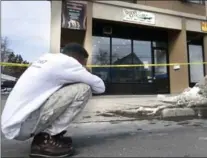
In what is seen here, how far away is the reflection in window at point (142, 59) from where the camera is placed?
48.3 feet

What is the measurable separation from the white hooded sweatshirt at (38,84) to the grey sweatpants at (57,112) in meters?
0.06

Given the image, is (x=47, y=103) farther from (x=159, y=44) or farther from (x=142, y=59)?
(x=159, y=44)

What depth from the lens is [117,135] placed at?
444 centimetres

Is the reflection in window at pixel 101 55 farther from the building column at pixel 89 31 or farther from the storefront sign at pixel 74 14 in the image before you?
the storefront sign at pixel 74 14

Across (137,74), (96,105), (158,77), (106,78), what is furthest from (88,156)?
(158,77)

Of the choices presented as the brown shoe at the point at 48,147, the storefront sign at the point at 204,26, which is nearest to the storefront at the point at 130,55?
the storefront sign at the point at 204,26

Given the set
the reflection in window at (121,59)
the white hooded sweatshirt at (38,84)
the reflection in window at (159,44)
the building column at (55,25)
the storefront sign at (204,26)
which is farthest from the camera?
the storefront sign at (204,26)

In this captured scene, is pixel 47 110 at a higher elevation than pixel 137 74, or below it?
below

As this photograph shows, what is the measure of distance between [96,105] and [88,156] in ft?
15.9

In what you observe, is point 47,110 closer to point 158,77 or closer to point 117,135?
point 117,135

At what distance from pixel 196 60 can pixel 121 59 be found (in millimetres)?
4910

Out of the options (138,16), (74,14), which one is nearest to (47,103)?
(74,14)

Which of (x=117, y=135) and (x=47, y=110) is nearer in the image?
(x=47, y=110)

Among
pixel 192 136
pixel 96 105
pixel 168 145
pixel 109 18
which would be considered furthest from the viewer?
pixel 109 18
